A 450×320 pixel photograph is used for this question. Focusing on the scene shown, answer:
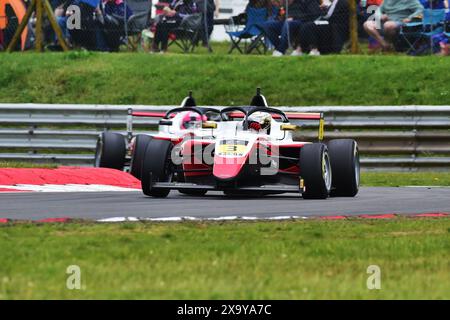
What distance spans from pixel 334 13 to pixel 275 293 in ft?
54.4

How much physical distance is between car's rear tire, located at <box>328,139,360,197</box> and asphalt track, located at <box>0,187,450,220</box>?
211 mm

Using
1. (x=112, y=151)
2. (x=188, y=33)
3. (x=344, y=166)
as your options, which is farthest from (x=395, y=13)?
(x=344, y=166)

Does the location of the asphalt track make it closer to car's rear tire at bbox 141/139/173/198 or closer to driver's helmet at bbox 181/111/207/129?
car's rear tire at bbox 141/139/173/198

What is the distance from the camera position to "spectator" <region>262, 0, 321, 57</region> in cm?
2359

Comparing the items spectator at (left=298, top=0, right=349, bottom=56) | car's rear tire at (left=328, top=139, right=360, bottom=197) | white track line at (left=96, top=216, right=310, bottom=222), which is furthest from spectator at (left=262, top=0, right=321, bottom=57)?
white track line at (left=96, top=216, right=310, bottom=222)

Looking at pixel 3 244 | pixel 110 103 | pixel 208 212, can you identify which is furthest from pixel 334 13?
pixel 3 244

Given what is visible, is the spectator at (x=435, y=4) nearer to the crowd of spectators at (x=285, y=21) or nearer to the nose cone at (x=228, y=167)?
the crowd of spectators at (x=285, y=21)

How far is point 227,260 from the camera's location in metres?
8.96

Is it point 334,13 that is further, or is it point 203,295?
point 334,13

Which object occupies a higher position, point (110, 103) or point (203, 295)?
point (203, 295)

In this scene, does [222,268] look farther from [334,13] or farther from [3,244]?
[334,13]

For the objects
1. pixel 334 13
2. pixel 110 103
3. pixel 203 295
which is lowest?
pixel 110 103

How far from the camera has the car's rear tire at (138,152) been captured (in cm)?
1716

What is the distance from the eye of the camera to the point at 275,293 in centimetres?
755
